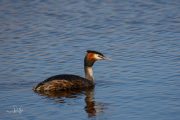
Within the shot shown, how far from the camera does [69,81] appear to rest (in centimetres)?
1498

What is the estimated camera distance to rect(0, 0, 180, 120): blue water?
12.6 m

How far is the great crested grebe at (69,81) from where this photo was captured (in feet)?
47.8

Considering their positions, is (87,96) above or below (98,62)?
below

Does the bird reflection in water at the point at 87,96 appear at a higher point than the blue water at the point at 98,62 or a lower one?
lower

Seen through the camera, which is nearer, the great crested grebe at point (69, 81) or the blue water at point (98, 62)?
the blue water at point (98, 62)

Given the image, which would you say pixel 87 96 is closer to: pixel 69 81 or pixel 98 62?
pixel 69 81

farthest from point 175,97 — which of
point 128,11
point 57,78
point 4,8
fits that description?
point 4,8

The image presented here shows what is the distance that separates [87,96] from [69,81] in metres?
1.21

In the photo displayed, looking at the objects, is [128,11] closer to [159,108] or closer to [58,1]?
[58,1]

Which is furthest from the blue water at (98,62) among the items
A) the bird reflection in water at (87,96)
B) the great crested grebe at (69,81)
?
the great crested grebe at (69,81)

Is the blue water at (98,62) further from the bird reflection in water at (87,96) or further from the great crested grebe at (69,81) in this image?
the great crested grebe at (69,81)

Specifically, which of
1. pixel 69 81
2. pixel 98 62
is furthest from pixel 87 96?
pixel 98 62

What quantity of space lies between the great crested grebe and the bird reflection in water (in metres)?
0.19

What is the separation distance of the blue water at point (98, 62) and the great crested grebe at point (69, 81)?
374 millimetres
